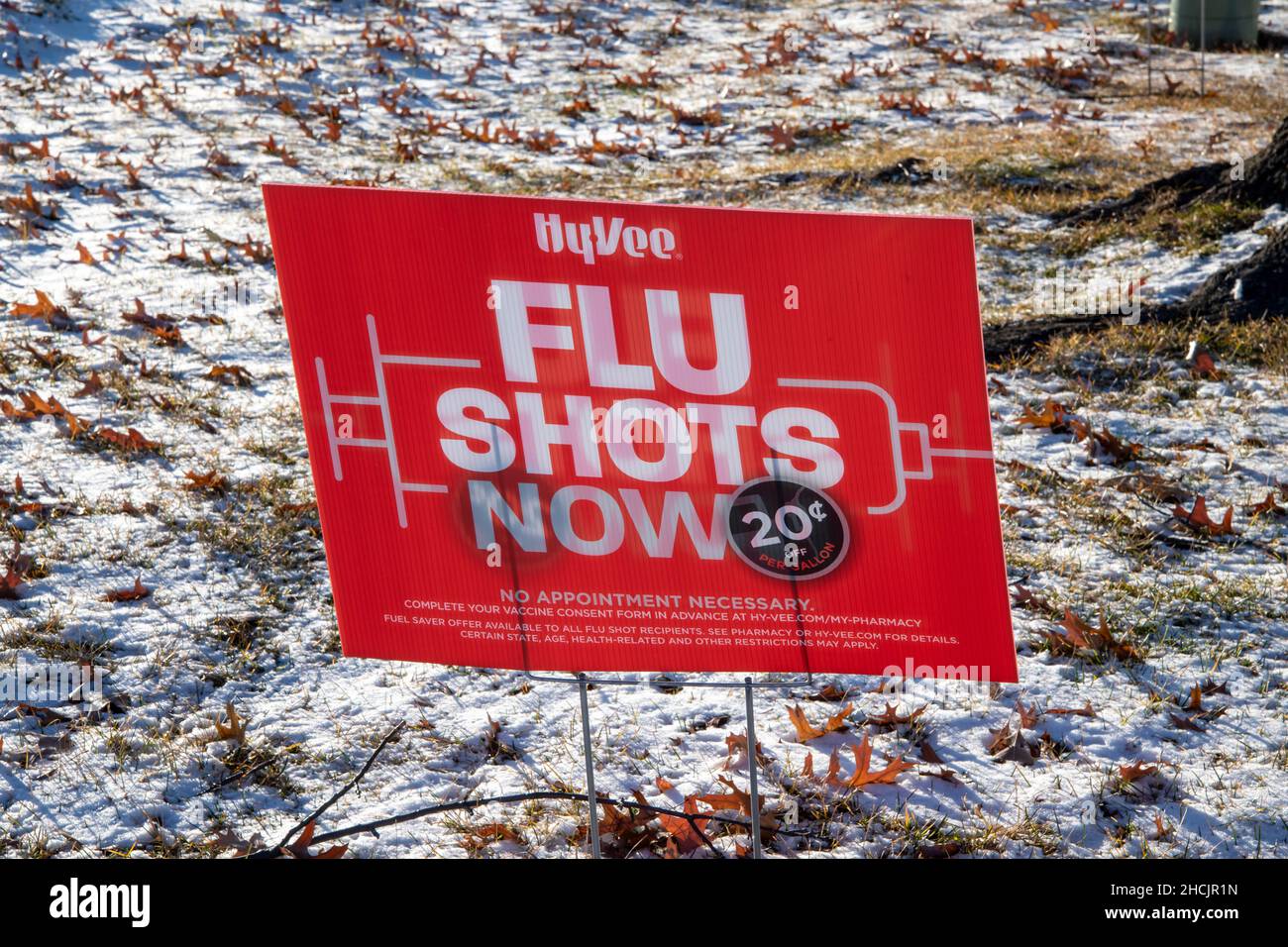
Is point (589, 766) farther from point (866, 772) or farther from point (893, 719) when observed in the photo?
point (893, 719)

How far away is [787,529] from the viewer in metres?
2.70

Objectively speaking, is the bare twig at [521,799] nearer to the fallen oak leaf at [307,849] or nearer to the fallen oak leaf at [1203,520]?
the fallen oak leaf at [307,849]

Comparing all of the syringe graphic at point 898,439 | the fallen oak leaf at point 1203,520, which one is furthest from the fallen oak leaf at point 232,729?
the fallen oak leaf at point 1203,520

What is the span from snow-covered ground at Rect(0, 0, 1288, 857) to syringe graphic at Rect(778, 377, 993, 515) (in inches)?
54.7

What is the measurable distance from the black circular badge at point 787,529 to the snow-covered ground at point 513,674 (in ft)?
3.87

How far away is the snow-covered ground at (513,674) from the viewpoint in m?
3.58

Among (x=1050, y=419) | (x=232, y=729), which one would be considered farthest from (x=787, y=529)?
(x=1050, y=419)

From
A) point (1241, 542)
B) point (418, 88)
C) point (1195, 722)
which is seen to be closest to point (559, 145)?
point (418, 88)

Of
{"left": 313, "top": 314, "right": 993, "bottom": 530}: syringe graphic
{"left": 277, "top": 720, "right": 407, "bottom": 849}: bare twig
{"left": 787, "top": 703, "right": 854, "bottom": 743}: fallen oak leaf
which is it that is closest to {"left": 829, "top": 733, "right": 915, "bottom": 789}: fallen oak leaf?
{"left": 787, "top": 703, "right": 854, "bottom": 743}: fallen oak leaf

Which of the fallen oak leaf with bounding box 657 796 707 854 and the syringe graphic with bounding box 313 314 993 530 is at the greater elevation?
the syringe graphic with bounding box 313 314 993 530

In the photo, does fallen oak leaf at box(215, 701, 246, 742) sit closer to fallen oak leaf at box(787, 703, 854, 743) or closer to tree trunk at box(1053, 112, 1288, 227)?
fallen oak leaf at box(787, 703, 854, 743)

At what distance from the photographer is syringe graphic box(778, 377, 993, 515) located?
2578mm

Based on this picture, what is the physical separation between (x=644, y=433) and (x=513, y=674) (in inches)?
81.1
